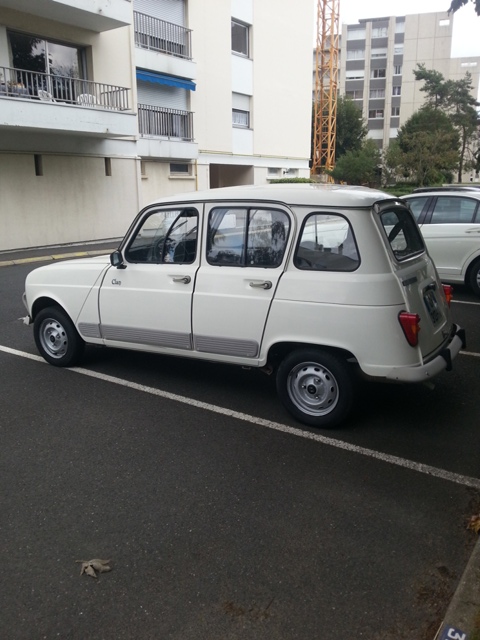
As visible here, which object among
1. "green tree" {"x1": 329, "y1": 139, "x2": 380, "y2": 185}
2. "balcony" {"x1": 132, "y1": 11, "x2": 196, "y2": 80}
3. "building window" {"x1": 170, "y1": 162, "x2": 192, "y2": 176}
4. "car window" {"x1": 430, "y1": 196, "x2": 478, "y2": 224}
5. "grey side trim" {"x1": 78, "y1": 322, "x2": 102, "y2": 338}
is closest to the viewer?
→ "grey side trim" {"x1": 78, "y1": 322, "x2": 102, "y2": 338}

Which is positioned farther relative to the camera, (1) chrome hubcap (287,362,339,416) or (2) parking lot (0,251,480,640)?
(1) chrome hubcap (287,362,339,416)

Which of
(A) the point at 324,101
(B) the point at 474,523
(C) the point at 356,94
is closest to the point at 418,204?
(B) the point at 474,523

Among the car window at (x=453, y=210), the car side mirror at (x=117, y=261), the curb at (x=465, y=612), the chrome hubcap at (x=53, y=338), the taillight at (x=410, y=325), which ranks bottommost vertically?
the curb at (x=465, y=612)

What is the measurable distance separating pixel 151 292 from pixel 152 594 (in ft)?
9.83

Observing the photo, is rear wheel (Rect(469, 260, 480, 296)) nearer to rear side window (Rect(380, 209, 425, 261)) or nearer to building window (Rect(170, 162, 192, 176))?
rear side window (Rect(380, 209, 425, 261))

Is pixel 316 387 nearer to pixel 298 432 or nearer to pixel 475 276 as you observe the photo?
pixel 298 432

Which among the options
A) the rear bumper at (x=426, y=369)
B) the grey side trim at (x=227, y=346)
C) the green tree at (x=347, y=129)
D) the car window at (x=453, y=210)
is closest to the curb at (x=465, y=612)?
the rear bumper at (x=426, y=369)

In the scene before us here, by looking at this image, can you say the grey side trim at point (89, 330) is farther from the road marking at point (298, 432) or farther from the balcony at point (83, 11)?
the balcony at point (83, 11)

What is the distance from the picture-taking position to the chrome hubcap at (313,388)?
4.62 meters

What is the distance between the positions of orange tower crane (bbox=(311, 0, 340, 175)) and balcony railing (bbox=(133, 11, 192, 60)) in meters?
27.9

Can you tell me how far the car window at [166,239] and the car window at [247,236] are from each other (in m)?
0.21

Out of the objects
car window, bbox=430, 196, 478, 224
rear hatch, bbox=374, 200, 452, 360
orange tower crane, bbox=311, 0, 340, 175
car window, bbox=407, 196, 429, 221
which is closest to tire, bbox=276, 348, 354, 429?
rear hatch, bbox=374, 200, 452, 360

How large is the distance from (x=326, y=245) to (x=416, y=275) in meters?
0.80

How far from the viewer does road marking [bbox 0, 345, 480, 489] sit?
13.1ft
